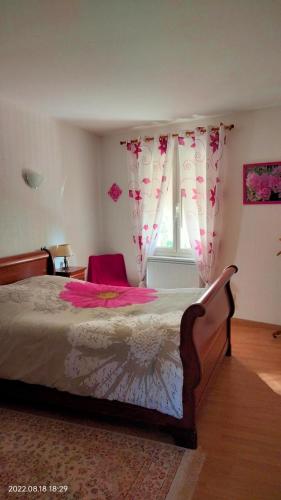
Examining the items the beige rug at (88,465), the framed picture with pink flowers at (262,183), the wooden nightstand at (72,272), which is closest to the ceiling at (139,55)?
the framed picture with pink flowers at (262,183)

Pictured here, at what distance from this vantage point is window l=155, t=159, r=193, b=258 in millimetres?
4148

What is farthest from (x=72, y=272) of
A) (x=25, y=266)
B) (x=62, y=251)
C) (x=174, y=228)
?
(x=174, y=228)

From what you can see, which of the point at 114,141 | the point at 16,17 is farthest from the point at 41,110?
the point at 16,17

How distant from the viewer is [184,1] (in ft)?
5.39

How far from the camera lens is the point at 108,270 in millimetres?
4492

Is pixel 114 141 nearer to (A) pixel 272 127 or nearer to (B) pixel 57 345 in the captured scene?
(A) pixel 272 127

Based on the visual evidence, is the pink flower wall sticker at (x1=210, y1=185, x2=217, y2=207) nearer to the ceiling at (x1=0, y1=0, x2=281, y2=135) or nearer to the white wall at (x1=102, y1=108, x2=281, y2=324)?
the white wall at (x1=102, y1=108, x2=281, y2=324)

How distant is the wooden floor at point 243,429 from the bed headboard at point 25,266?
198 centimetres

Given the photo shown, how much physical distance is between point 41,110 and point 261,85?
215cm

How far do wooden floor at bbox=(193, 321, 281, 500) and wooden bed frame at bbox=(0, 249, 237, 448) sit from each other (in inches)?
6.6

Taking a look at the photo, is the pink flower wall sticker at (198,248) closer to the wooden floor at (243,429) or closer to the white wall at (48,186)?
the wooden floor at (243,429)

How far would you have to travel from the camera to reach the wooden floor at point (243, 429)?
1.67m

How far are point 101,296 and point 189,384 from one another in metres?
1.31

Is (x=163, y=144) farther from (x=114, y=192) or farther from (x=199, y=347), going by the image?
(x=199, y=347)
